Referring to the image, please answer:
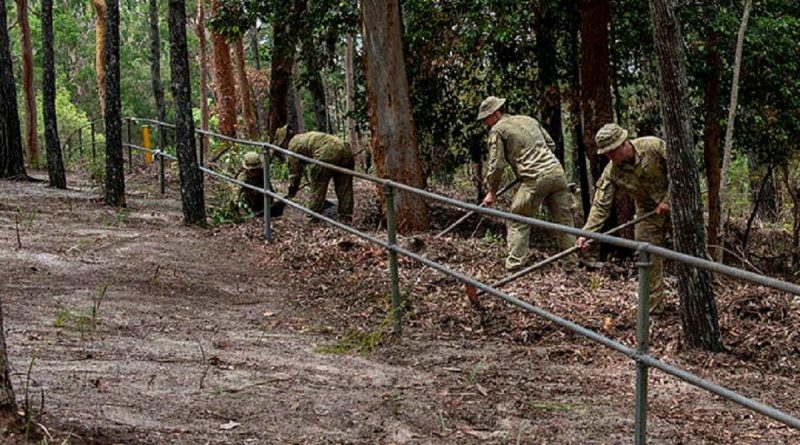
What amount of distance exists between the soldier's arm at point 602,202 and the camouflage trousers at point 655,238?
249mm

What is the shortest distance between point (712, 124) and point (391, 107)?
18.5 feet

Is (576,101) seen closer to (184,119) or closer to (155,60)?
(184,119)

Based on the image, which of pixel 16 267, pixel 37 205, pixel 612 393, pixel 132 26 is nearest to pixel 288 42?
pixel 37 205

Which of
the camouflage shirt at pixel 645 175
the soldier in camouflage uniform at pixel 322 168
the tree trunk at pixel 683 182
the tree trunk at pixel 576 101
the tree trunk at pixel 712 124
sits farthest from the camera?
the tree trunk at pixel 576 101

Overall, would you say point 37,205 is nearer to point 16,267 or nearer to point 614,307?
point 16,267

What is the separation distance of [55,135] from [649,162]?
10.7 metres

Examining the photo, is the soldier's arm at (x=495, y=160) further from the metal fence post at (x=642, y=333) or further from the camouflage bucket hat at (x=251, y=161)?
the metal fence post at (x=642, y=333)

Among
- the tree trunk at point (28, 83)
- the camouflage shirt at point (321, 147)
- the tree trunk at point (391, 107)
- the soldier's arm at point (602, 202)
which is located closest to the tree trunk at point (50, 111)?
the camouflage shirt at point (321, 147)

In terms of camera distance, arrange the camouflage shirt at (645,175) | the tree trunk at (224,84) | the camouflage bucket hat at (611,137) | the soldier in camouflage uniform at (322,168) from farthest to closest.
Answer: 1. the tree trunk at (224,84)
2. the soldier in camouflage uniform at (322,168)
3. the camouflage shirt at (645,175)
4. the camouflage bucket hat at (611,137)

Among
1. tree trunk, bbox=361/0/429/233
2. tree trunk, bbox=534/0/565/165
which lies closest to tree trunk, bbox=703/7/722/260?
tree trunk, bbox=534/0/565/165

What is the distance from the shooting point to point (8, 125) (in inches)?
658

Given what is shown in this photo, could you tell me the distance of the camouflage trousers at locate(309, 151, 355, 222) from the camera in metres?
12.4

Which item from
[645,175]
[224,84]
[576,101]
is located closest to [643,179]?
[645,175]

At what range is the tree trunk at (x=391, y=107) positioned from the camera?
11.1 m
